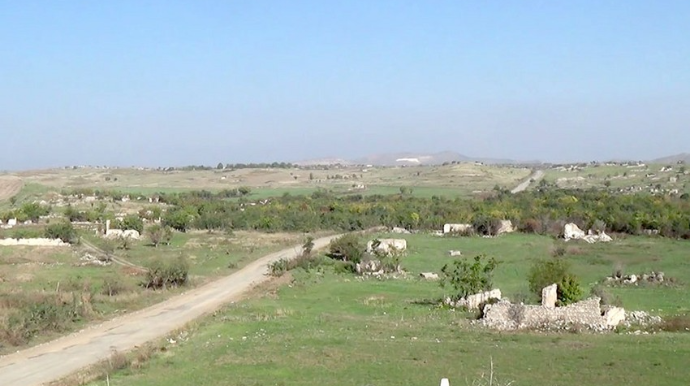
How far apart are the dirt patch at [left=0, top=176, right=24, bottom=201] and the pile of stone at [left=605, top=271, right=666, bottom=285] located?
113m

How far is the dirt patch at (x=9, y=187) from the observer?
461ft

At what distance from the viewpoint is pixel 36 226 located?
8669 centimetres

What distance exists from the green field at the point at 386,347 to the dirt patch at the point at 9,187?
108776 millimetres

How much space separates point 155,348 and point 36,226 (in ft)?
210

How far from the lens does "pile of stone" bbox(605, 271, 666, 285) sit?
4841cm

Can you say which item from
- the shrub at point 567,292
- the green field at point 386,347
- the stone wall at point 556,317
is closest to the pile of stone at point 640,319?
the stone wall at point 556,317

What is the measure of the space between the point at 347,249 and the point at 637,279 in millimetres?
22058

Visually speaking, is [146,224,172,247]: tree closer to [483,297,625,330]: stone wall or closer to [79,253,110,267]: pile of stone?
[79,253,110,267]: pile of stone

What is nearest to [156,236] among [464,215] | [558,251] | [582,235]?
[558,251]

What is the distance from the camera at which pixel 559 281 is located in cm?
3675

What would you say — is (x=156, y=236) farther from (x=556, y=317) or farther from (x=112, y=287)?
(x=556, y=317)

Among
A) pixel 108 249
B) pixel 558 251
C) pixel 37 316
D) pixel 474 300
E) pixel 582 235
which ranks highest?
pixel 37 316

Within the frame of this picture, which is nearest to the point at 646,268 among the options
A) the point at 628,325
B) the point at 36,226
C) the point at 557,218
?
the point at 628,325

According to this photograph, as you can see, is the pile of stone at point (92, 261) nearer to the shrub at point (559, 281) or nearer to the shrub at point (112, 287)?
the shrub at point (112, 287)
